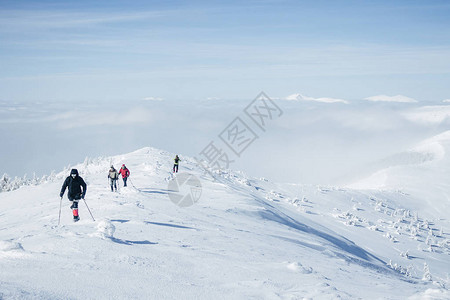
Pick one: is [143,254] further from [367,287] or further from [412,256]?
[412,256]

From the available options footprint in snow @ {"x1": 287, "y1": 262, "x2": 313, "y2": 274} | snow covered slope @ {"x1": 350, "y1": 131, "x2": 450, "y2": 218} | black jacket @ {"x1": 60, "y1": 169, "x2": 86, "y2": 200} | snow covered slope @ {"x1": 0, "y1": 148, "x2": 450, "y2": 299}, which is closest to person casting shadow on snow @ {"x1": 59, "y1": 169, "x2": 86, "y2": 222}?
black jacket @ {"x1": 60, "y1": 169, "x2": 86, "y2": 200}

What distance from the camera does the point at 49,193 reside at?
26.9 m

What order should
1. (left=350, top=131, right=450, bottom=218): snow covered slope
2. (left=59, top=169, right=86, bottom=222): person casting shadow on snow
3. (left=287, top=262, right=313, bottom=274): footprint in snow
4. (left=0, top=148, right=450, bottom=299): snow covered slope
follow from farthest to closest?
1. (left=350, top=131, right=450, bottom=218): snow covered slope
2. (left=59, top=169, right=86, bottom=222): person casting shadow on snow
3. (left=287, top=262, right=313, bottom=274): footprint in snow
4. (left=0, top=148, right=450, bottom=299): snow covered slope

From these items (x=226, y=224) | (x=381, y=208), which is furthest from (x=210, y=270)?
(x=381, y=208)

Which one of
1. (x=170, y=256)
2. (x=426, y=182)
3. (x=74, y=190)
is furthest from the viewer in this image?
(x=426, y=182)

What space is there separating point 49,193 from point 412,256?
32.7 m

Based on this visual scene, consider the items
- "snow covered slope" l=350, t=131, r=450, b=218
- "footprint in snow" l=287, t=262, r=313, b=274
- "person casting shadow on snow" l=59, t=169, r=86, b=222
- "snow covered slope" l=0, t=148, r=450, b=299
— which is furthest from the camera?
"snow covered slope" l=350, t=131, r=450, b=218

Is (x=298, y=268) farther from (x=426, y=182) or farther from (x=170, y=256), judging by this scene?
(x=426, y=182)

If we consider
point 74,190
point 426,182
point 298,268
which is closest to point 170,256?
point 298,268

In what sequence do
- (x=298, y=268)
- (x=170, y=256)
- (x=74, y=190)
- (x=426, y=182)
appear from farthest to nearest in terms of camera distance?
(x=426, y=182) < (x=74, y=190) < (x=298, y=268) < (x=170, y=256)

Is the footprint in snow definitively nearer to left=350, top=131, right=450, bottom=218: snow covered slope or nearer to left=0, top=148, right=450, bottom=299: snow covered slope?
left=0, top=148, right=450, bottom=299: snow covered slope

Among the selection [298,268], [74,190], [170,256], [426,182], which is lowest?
[426,182]

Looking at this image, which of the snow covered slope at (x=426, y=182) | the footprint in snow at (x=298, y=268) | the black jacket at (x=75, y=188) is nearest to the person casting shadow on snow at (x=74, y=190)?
the black jacket at (x=75, y=188)

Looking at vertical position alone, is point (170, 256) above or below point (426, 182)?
above
